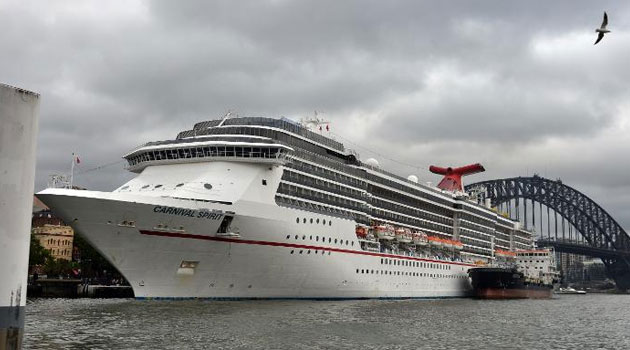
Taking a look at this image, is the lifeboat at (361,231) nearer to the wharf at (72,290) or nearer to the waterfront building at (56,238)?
the wharf at (72,290)

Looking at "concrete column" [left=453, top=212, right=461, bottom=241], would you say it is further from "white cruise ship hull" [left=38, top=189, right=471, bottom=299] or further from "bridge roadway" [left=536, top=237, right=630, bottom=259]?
"bridge roadway" [left=536, top=237, right=630, bottom=259]

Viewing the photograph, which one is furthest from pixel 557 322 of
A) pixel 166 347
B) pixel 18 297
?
pixel 18 297

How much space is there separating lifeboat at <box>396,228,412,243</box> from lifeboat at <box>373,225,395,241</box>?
245cm

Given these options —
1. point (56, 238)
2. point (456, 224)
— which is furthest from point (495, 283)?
point (56, 238)

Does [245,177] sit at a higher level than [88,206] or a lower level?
higher

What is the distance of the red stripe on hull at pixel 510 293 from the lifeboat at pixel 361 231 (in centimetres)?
2558

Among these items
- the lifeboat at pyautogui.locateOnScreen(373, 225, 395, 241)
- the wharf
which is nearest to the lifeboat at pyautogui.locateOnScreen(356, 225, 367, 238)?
the lifeboat at pyautogui.locateOnScreen(373, 225, 395, 241)

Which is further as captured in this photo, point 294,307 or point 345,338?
point 294,307

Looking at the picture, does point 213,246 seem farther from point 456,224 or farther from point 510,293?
point 510,293

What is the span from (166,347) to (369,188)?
120 ft

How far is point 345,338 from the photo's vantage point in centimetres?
2500

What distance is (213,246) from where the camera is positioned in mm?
36875

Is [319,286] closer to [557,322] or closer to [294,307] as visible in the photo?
[294,307]

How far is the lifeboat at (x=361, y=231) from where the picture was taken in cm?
4956
